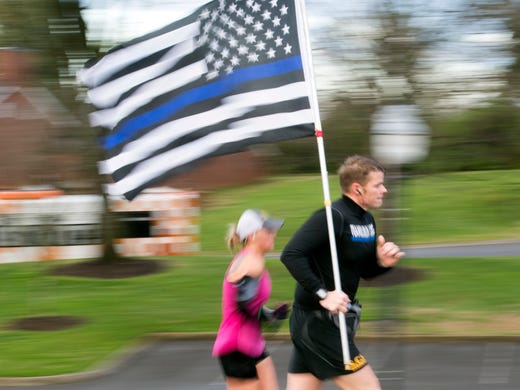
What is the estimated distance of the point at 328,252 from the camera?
457 cm

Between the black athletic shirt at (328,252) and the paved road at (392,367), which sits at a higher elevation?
the black athletic shirt at (328,252)

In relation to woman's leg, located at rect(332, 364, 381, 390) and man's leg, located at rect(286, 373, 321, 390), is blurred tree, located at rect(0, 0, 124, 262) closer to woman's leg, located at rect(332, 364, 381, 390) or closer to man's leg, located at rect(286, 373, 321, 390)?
man's leg, located at rect(286, 373, 321, 390)

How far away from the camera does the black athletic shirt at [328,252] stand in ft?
14.6

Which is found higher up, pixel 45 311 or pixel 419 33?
pixel 419 33

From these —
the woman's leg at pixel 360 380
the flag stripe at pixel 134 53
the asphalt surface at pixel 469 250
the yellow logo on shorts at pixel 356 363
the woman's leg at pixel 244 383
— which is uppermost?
the flag stripe at pixel 134 53

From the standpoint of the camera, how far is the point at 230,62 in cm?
517

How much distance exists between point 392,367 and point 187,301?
187 inches

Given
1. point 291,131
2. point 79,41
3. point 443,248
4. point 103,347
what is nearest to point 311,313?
point 291,131

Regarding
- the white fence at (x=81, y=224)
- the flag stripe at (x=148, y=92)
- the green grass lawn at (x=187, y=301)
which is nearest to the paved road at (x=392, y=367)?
the green grass lawn at (x=187, y=301)

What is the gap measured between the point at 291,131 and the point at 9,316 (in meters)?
7.38

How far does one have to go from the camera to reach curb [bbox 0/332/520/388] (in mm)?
7715

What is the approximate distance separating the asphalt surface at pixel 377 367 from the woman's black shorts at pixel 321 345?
2.59 m

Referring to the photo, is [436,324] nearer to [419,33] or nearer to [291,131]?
[419,33]

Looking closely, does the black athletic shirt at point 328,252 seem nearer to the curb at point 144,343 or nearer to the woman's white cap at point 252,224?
the woman's white cap at point 252,224
